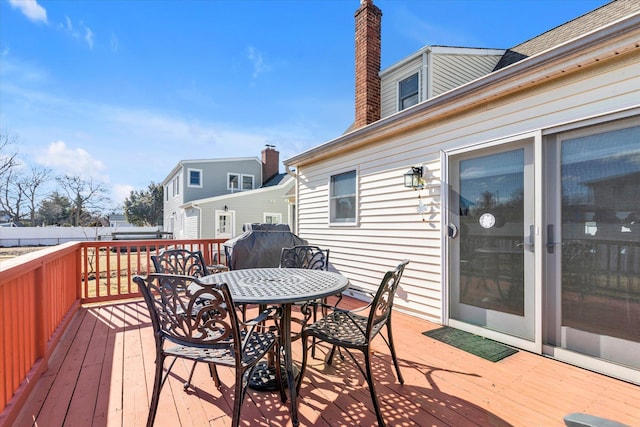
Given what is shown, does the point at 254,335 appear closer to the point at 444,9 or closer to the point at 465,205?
the point at 465,205

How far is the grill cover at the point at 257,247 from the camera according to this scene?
4.93 m

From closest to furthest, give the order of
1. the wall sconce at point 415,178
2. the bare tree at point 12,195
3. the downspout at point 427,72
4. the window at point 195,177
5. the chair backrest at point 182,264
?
the chair backrest at point 182,264 → the wall sconce at point 415,178 → the downspout at point 427,72 → the window at point 195,177 → the bare tree at point 12,195

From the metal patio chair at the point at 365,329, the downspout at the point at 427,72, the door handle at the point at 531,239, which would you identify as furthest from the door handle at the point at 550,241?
the downspout at the point at 427,72

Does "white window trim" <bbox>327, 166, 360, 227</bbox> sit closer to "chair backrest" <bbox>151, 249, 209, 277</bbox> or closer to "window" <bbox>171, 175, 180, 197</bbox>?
"chair backrest" <bbox>151, 249, 209, 277</bbox>

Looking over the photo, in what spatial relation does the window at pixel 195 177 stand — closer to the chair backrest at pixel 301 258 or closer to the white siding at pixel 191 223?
the white siding at pixel 191 223

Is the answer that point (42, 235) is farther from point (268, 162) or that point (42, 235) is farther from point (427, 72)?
point (427, 72)

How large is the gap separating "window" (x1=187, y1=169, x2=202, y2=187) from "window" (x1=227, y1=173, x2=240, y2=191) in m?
1.52

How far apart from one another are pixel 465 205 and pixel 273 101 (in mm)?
10059

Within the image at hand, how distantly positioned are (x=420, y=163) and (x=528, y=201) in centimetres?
138

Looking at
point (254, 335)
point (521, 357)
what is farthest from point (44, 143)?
point (521, 357)

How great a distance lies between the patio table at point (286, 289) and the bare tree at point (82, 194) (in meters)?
28.7

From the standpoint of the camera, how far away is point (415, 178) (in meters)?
3.88

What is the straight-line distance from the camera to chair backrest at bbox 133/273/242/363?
1.58 metres

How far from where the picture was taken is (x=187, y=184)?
15.2 m
